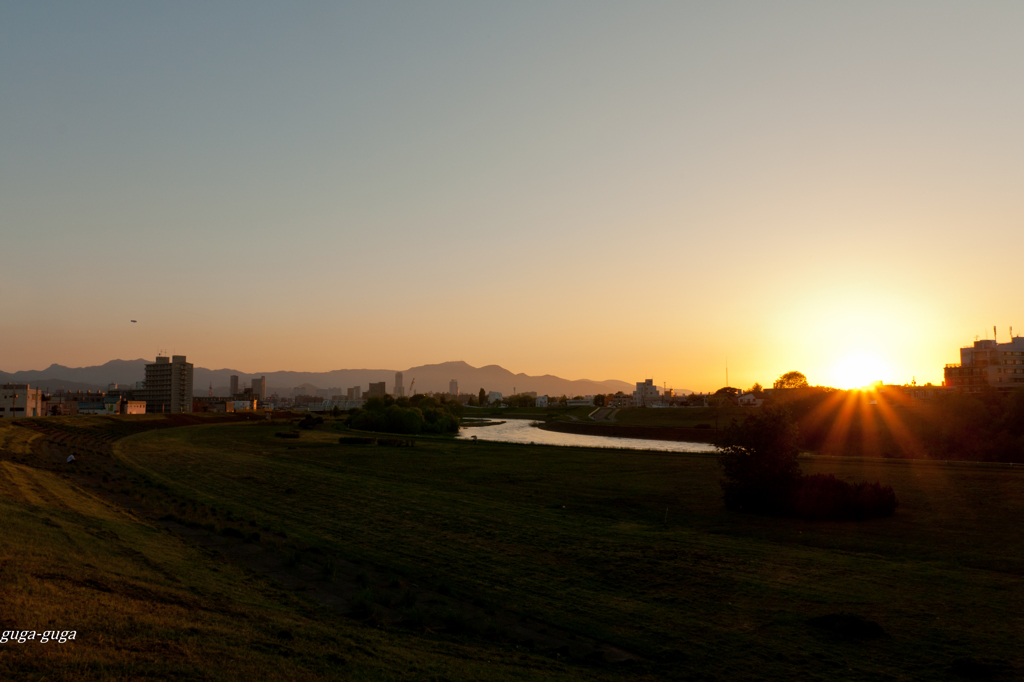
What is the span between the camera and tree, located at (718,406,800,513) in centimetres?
2675

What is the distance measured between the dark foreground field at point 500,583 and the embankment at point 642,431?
66.1 metres

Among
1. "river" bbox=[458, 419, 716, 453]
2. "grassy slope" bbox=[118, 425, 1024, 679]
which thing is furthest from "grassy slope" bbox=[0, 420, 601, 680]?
"river" bbox=[458, 419, 716, 453]

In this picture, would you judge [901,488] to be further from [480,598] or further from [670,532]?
[480,598]

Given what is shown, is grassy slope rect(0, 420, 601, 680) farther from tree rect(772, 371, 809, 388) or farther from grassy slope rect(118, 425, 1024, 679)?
tree rect(772, 371, 809, 388)

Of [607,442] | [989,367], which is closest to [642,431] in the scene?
[607,442]

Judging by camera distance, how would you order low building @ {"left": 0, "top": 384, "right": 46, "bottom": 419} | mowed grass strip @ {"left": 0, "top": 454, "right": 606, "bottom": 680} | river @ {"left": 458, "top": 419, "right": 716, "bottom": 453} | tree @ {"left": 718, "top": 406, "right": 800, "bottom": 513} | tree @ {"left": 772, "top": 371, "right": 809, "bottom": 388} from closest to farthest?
mowed grass strip @ {"left": 0, "top": 454, "right": 606, "bottom": 680}, tree @ {"left": 718, "top": 406, "right": 800, "bottom": 513}, river @ {"left": 458, "top": 419, "right": 716, "bottom": 453}, low building @ {"left": 0, "top": 384, "right": 46, "bottom": 419}, tree @ {"left": 772, "top": 371, "right": 809, "bottom": 388}

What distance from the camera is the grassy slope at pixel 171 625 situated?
24.2 feet

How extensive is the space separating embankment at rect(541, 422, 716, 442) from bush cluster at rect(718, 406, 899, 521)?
60.9 metres

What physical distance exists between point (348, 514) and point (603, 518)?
1098 cm

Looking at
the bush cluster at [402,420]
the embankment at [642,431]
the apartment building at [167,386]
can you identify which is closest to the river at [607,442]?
the embankment at [642,431]

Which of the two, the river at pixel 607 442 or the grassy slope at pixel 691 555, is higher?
the grassy slope at pixel 691 555

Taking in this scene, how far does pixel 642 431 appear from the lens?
361 ft

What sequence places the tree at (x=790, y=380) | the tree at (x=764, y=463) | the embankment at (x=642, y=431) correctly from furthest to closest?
1. the tree at (x=790, y=380)
2. the embankment at (x=642, y=431)
3. the tree at (x=764, y=463)

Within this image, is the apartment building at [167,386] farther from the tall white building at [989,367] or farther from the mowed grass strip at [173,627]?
the tall white building at [989,367]
